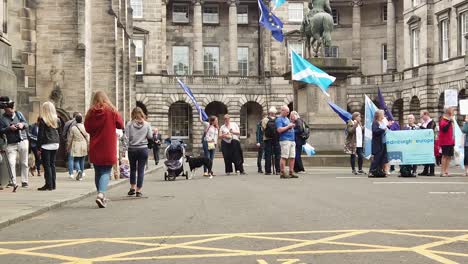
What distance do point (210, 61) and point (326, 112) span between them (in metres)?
44.6

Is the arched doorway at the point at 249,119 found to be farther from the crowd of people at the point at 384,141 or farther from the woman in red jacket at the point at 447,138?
the woman in red jacket at the point at 447,138

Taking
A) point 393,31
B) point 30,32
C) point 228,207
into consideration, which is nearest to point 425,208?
point 228,207

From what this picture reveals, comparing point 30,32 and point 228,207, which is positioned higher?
point 30,32

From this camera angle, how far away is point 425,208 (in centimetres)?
1250

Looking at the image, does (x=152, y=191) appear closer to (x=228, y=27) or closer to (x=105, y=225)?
(x=105, y=225)

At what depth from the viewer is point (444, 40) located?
57.3 metres

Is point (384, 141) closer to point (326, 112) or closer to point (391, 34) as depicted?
point (326, 112)

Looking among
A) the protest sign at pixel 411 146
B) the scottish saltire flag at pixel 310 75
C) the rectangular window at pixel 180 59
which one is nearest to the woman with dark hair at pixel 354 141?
the protest sign at pixel 411 146

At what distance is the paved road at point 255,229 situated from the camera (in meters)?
7.85

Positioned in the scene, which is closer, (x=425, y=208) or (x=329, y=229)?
(x=329, y=229)

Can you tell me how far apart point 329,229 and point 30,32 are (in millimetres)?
23853

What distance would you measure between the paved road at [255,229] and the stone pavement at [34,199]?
203 mm

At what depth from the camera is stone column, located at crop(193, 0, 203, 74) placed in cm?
7150

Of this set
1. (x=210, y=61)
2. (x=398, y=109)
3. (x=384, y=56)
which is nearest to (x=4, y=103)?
(x=398, y=109)
